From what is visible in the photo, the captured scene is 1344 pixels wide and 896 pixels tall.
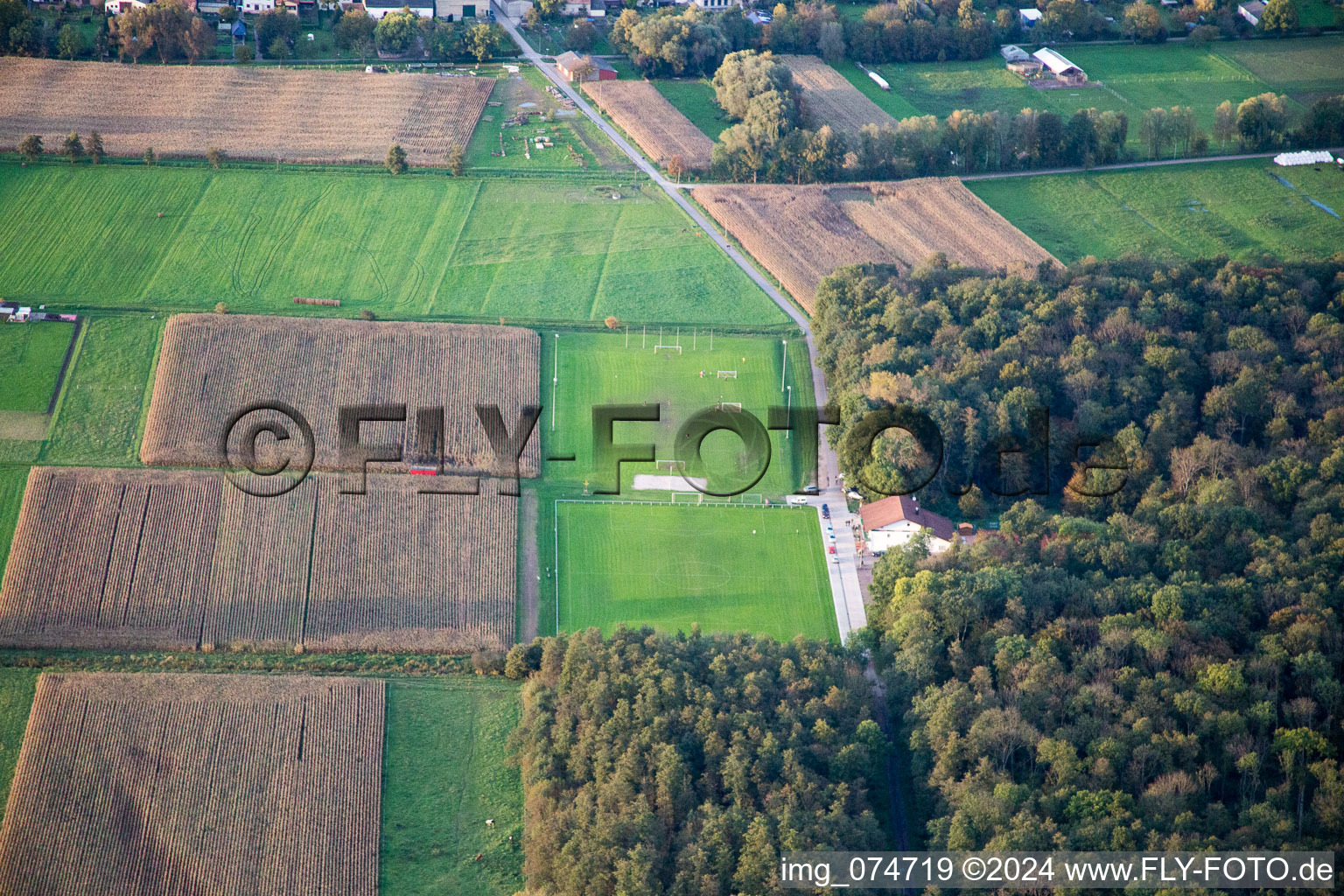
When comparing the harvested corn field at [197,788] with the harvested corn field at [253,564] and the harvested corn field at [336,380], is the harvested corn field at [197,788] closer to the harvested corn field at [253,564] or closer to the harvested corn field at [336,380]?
the harvested corn field at [253,564]

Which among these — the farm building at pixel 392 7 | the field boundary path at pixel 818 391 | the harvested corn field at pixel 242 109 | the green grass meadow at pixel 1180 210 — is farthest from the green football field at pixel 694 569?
the farm building at pixel 392 7

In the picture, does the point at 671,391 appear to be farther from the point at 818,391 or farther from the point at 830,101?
the point at 830,101

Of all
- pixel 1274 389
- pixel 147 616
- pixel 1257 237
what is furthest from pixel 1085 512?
pixel 147 616

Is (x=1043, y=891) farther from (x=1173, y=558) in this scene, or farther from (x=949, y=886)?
(x=1173, y=558)

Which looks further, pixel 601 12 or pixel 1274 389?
pixel 601 12

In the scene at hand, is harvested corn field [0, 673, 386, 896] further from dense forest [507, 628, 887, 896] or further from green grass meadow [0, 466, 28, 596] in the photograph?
green grass meadow [0, 466, 28, 596]

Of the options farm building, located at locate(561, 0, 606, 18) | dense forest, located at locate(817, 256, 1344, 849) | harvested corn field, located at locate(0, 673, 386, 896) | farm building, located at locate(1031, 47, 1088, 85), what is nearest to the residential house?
farm building, located at locate(561, 0, 606, 18)
